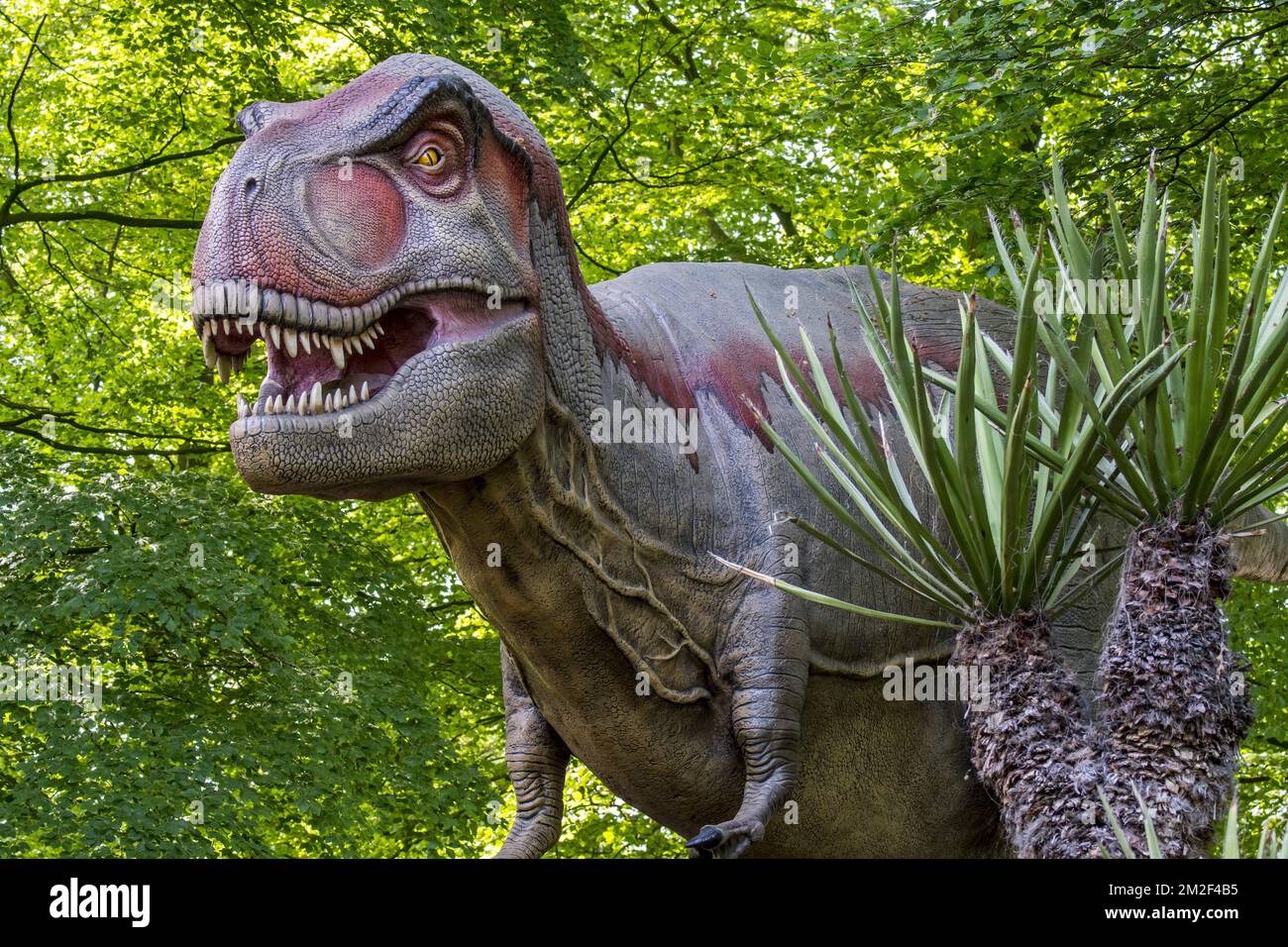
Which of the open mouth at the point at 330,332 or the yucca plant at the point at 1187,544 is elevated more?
the open mouth at the point at 330,332

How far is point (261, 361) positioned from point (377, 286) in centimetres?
825

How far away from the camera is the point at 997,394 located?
17.2 ft

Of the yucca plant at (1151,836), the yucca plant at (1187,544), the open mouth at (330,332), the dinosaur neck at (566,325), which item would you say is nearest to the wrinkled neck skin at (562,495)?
the dinosaur neck at (566,325)

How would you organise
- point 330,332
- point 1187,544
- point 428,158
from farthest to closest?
point 428,158, point 330,332, point 1187,544

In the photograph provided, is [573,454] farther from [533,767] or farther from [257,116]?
[257,116]

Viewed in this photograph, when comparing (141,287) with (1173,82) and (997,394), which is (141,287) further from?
(997,394)

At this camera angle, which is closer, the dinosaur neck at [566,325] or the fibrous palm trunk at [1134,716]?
the fibrous palm trunk at [1134,716]

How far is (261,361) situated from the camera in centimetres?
1195

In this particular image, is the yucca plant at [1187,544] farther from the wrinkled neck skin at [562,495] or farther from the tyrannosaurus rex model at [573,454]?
the wrinkled neck skin at [562,495]

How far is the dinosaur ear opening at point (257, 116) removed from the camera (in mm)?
4137

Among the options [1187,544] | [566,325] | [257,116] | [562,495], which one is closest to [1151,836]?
[1187,544]

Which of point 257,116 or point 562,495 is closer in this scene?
point 257,116
